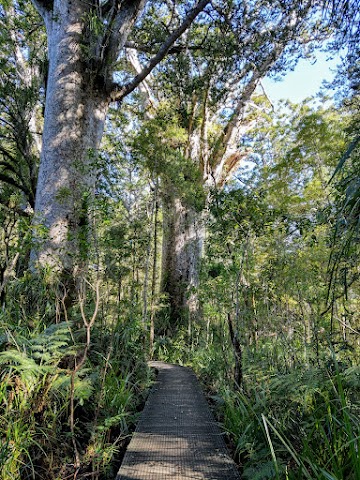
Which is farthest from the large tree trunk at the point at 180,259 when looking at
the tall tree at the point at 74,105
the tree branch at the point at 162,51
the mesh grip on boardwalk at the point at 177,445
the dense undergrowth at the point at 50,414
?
the dense undergrowth at the point at 50,414

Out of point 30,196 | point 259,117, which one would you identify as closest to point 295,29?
point 259,117

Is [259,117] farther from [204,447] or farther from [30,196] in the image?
[204,447]

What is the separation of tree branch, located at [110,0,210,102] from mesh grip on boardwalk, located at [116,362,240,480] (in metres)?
4.72

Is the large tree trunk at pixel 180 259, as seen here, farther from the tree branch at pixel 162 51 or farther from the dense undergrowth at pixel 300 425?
the dense undergrowth at pixel 300 425

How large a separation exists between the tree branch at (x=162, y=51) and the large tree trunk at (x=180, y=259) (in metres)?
3.18

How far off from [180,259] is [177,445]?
704 cm

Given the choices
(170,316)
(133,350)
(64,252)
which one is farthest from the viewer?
(170,316)

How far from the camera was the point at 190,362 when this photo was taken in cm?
686

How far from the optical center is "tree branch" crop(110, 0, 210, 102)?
5.14 m

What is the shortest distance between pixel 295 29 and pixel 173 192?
14.0 ft

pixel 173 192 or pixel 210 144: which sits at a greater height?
pixel 210 144

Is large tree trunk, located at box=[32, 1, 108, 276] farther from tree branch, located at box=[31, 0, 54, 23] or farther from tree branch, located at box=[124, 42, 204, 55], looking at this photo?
tree branch, located at box=[124, 42, 204, 55]

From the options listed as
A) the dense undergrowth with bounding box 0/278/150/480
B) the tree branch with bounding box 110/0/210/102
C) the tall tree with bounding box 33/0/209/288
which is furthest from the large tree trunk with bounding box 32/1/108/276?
the dense undergrowth with bounding box 0/278/150/480

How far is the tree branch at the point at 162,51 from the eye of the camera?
514cm
